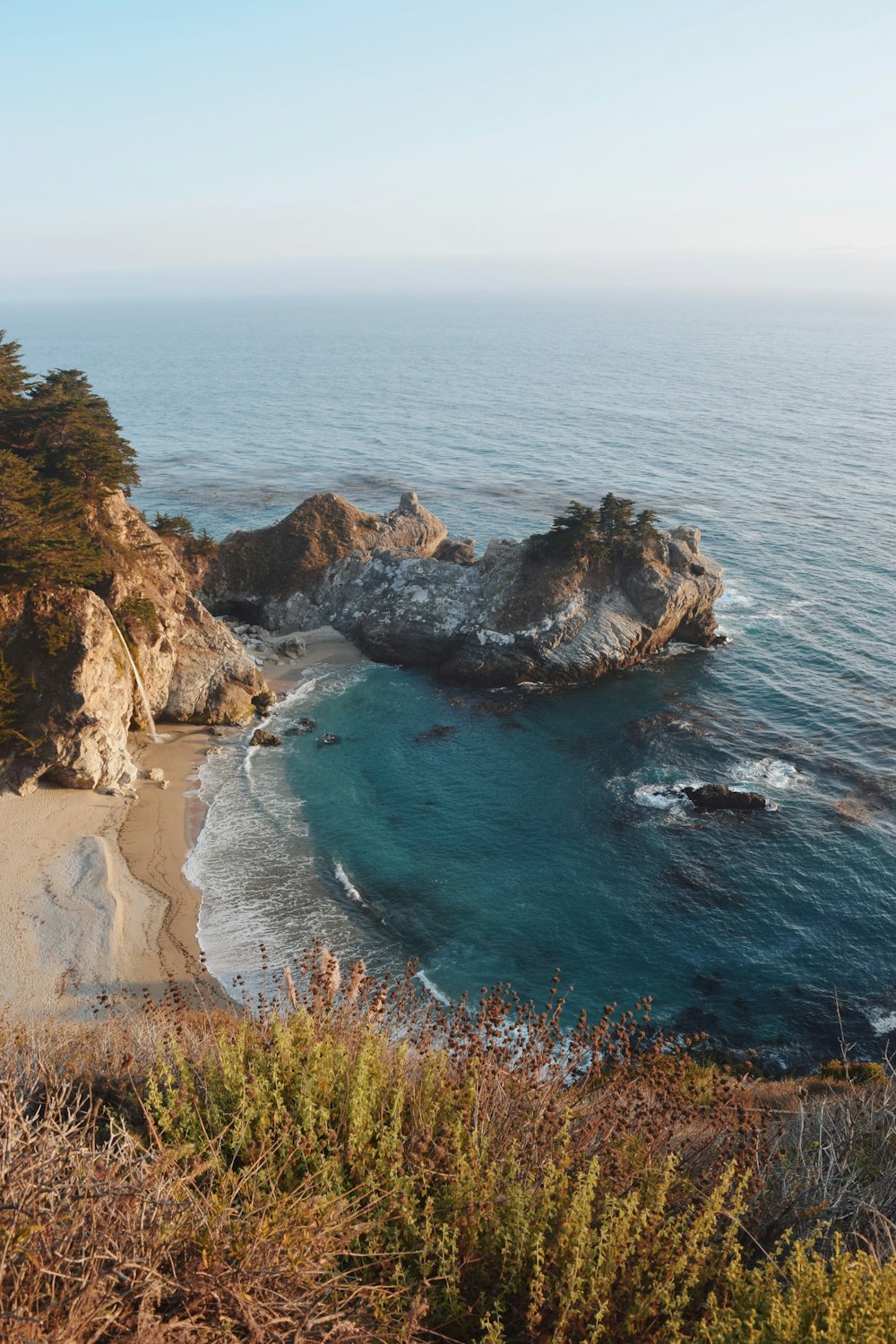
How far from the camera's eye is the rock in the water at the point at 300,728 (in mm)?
40531

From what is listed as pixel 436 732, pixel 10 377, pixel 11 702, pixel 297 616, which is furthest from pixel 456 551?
pixel 11 702

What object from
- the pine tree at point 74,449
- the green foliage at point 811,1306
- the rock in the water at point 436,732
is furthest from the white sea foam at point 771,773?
the pine tree at point 74,449

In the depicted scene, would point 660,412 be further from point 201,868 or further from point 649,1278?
point 649,1278

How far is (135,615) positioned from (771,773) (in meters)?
28.8

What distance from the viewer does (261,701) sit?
42844 mm

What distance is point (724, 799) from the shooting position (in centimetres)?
3356

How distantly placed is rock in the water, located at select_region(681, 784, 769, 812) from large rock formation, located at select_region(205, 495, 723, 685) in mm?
12094

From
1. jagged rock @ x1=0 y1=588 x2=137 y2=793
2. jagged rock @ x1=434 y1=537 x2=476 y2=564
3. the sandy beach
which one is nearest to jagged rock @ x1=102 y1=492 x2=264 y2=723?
jagged rock @ x1=0 y1=588 x2=137 y2=793

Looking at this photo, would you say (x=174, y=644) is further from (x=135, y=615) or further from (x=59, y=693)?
(x=59, y=693)

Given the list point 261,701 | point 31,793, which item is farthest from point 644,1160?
point 261,701

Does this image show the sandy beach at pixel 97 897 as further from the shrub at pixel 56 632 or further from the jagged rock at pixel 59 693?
the shrub at pixel 56 632

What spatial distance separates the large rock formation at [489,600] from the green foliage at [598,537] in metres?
0.31

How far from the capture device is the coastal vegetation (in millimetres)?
6422

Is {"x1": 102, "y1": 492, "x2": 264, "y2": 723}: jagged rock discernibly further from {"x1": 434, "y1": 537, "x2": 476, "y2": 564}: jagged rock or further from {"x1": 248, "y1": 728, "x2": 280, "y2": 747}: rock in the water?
{"x1": 434, "y1": 537, "x2": 476, "y2": 564}: jagged rock
